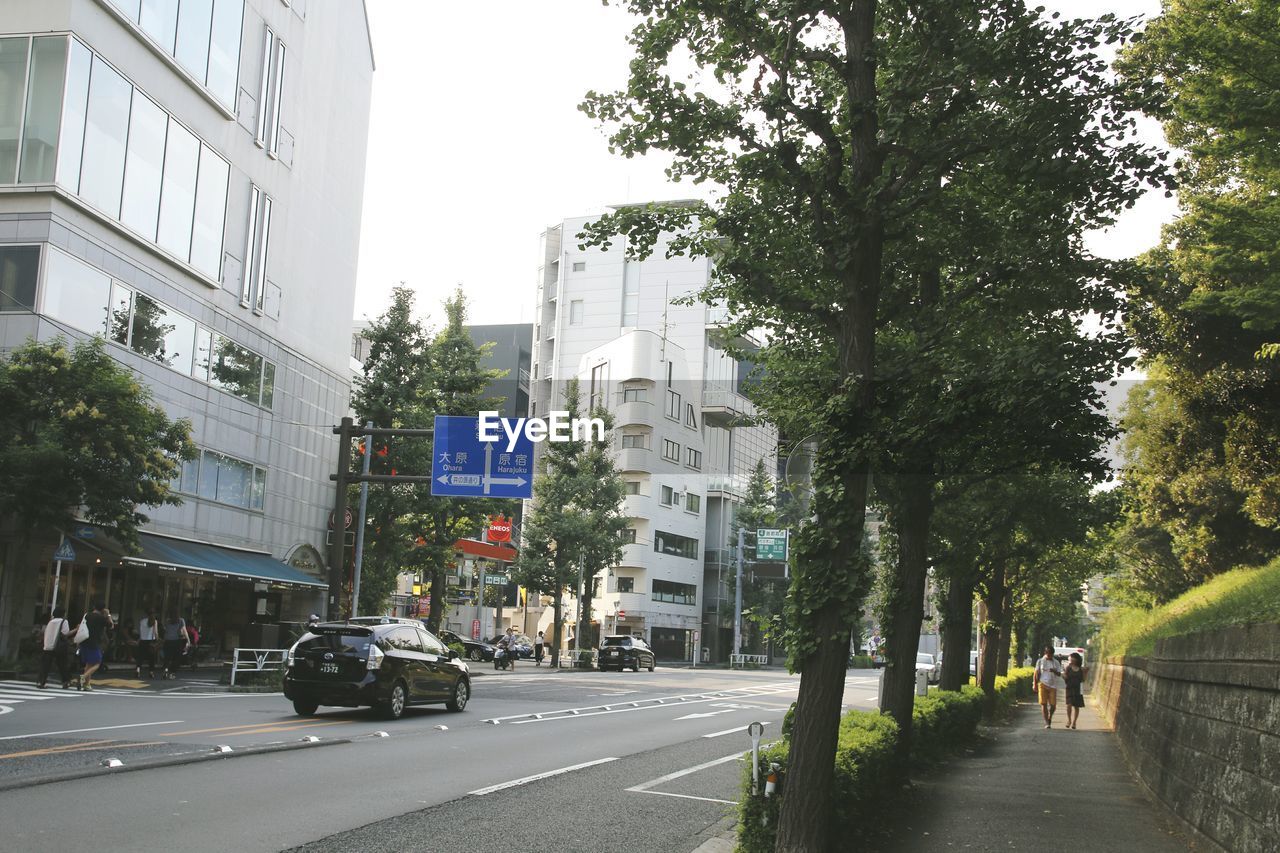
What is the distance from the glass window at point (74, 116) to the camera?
83.8ft

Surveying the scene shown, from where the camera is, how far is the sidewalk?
30.8 ft

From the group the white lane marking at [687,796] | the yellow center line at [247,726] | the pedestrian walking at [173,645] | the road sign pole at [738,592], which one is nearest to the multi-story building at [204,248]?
the pedestrian walking at [173,645]

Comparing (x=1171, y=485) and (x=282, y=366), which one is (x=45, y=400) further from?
(x=1171, y=485)

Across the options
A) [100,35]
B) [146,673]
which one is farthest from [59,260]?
[146,673]

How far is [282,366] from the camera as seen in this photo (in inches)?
1492

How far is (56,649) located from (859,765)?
59.1 feet

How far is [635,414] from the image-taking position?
222ft

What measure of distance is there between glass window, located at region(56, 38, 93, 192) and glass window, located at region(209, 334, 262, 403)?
794cm

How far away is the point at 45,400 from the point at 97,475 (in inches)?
81.7

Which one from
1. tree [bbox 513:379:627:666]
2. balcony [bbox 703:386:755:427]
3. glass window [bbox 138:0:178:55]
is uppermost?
glass window [bbox 138:0:178:55]

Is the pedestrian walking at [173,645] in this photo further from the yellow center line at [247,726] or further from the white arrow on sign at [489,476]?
the yellow center line at [247,726]

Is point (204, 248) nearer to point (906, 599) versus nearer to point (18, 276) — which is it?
point (18, 276)

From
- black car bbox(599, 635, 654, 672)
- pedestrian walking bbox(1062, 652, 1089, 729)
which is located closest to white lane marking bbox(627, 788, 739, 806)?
pedestrian walking bbox(1062, 652, 1089, 729)

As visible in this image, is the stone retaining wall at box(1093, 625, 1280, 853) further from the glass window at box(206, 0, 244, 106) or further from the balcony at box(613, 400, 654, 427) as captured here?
the balcony at box(613, 400, 654, 427)
